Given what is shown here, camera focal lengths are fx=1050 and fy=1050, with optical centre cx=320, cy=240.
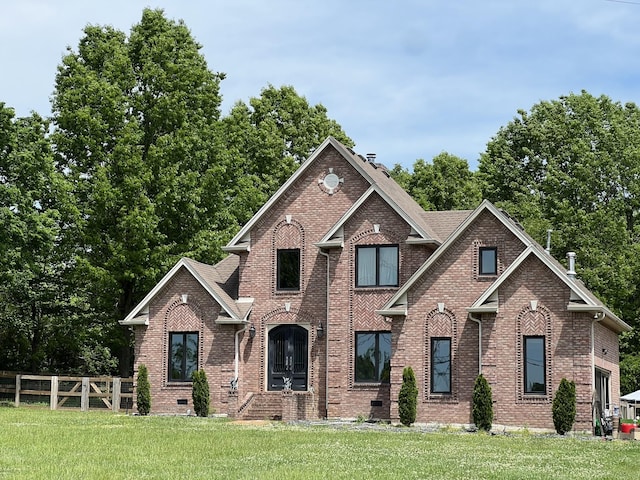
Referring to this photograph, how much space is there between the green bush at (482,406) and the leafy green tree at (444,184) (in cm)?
2707

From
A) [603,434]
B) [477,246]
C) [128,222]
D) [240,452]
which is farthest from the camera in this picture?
[128,222]

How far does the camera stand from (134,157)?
42.9 m

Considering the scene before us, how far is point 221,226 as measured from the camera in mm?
47156

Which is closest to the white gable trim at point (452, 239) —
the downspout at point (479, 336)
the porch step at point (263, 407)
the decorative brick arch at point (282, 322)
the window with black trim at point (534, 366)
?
the downspout at point (479, 336)

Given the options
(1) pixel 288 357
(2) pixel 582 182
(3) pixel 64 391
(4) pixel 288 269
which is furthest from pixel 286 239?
(2) pixel 582 182

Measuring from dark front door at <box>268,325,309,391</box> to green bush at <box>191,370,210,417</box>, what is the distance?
2436mm

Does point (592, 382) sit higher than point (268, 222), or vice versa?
point (268, 222)

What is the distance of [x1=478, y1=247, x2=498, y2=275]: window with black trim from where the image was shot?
3297cm

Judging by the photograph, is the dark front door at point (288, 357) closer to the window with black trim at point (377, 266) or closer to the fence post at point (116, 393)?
the window with black trim at point (377, 266)

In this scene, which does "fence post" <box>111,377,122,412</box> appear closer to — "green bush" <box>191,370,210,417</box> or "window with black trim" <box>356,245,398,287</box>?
"green bush" <box>191,370,210,417</box>

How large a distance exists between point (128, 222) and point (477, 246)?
1559 centimetres

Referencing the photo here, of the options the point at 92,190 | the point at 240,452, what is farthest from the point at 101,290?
the point at 240,452

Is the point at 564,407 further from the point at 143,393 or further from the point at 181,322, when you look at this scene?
the point at 143,393

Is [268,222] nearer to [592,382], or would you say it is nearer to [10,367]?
[592,382]
